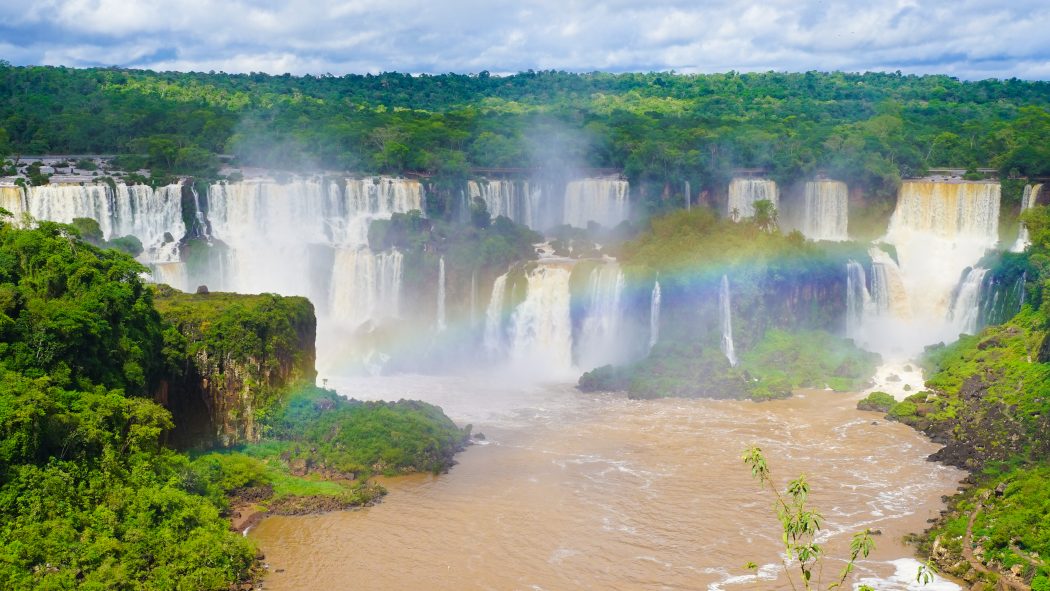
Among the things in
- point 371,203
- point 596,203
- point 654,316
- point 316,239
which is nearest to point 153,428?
point 654,316

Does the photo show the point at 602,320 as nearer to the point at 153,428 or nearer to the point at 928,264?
the point at 928,264

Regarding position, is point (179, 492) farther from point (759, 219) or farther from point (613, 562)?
point (759, 219)

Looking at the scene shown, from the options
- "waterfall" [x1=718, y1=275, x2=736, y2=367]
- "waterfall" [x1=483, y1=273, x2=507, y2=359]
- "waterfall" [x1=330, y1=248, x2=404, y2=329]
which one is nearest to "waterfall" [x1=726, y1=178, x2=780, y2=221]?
"waterfall" [x1=718, y1=275, x2=736, y2=367]

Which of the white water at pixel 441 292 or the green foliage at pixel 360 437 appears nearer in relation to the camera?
the green foliage at pixel 360 437

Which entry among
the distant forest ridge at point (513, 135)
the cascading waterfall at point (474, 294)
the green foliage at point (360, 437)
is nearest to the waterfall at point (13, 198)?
the distant forest ridge at point (513, 135)

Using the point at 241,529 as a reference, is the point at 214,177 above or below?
above

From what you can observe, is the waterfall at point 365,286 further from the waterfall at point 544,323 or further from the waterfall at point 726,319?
the waterfall at point 726,319

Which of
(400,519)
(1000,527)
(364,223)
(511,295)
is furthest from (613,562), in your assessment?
(364,223)
